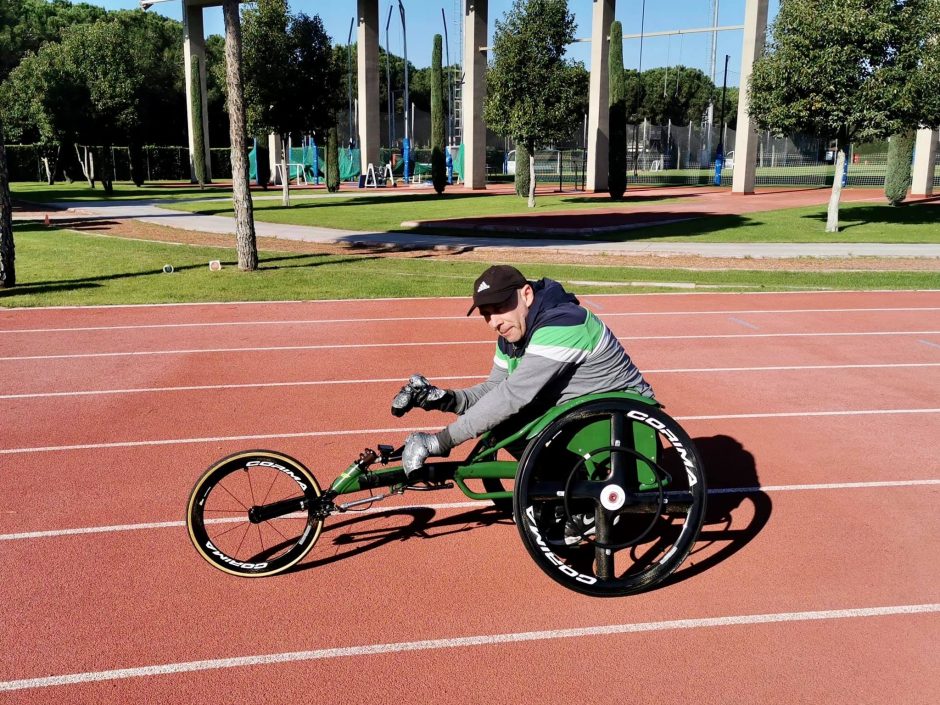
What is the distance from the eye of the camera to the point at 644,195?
40.3 metres

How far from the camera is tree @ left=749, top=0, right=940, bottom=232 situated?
20078mm

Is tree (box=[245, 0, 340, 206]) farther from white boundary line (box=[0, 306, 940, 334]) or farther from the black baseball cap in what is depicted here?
the black baseball cap

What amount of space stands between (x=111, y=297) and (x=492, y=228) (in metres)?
12.6

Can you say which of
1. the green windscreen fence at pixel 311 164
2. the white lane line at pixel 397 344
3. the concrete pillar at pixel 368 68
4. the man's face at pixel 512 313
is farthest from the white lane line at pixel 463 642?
the green windscreen fence at pixel 311 164

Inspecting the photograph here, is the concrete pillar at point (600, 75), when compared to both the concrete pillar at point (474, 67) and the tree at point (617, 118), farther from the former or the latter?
the concrete pillar at point (474, 67)

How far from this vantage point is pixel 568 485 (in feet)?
14.2

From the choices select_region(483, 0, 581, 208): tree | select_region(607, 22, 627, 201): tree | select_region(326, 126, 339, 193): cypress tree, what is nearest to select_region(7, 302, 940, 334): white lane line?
select_region(483, 0, 581, 208): tree

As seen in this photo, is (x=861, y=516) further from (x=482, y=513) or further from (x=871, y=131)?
(x=871, y=131)

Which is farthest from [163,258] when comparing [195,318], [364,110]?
[364,110]

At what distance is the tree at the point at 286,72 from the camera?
105ft

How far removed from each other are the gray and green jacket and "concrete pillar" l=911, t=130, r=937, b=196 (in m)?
34.8

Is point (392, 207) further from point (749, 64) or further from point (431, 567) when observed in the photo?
point (431, 567)

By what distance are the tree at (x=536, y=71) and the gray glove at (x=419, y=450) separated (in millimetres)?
28462

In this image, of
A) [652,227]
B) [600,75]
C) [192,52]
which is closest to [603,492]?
[652,227]
